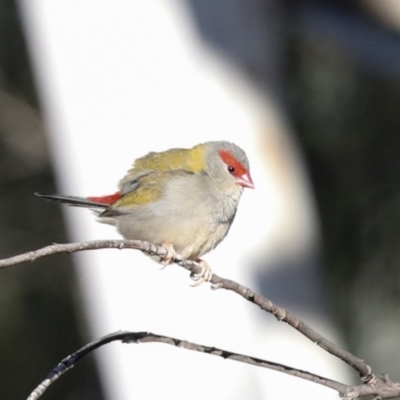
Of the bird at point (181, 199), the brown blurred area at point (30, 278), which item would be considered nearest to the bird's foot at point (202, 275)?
the bird at point (181, 199)

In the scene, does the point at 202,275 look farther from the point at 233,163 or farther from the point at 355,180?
the point at 355,180

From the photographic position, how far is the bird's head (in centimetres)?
370

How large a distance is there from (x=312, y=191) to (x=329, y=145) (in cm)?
68

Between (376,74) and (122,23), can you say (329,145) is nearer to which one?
(376,74)

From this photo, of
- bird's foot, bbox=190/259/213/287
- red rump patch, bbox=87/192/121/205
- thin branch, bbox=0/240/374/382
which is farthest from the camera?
red rump patch, bbox=87/192/121/205

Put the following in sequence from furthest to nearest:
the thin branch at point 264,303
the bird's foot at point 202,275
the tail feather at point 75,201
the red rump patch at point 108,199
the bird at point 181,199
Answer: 1. the red rump patch at point 108,199
2. the bird at point 181,199
3. the tail feather at point 75,201
4. the bird's foot at point 202,275
5. the thin branch at point 264,303

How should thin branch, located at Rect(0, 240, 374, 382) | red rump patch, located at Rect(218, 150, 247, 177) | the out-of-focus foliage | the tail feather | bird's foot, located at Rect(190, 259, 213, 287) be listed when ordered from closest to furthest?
thin branch, located at Rect(0, 240, 374, 382) → bird's foot, located at Rect(190, 259, 213, 287) → the tail feather → red rump patch, located at Rect(218, 150, 247, 177) → the out-of-focus foliage

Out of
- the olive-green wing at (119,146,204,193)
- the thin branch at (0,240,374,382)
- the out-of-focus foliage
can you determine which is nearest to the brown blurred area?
the out-of-focus foliage

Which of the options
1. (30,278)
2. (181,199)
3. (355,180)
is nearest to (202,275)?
(181,199)

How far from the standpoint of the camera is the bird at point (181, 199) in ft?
11.3

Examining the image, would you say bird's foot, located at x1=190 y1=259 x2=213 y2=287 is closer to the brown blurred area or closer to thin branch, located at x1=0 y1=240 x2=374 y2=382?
thin branch, located at x1=0 y1=240 x2=374 y2=382

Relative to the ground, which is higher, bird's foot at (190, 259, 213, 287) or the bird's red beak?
the bird's red beak

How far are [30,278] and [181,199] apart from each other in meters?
4.61

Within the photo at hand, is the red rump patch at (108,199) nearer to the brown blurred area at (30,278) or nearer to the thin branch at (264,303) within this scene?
the thin branch at (264,303)
